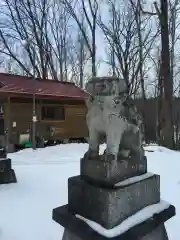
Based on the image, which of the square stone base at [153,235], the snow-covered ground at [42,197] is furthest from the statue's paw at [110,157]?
the snow-covered ground at [42,197]

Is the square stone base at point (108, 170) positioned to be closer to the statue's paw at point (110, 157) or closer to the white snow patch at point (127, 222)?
the statue's paw at point (110, 157)

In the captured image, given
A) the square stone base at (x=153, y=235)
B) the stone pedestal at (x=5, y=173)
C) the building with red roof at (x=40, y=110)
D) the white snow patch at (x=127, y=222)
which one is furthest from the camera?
the building with red roof at (x=40, y=110)

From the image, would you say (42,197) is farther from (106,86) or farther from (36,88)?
(36,88)

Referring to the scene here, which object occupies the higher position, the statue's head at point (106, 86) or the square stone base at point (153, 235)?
the statue's head at point (106, 86)

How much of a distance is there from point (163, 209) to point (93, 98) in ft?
3.90

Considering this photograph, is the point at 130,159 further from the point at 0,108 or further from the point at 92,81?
the point at 0,108

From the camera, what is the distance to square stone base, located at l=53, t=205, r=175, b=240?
2.24 m

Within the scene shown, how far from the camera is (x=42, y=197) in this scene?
4.54 m

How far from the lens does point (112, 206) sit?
89.2 inches

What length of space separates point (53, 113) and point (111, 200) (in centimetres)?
1175

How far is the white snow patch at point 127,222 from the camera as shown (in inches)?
86.5

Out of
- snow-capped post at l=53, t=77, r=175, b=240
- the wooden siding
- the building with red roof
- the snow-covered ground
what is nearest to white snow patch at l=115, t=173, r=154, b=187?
snow-capped post at l=53, t=77, r=175, b=240

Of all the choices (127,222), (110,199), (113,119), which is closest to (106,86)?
(113,119)

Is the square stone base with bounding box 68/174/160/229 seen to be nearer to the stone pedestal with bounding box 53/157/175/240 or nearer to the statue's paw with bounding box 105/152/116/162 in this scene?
the stone pedestal with bounding box 53/157/175/240
